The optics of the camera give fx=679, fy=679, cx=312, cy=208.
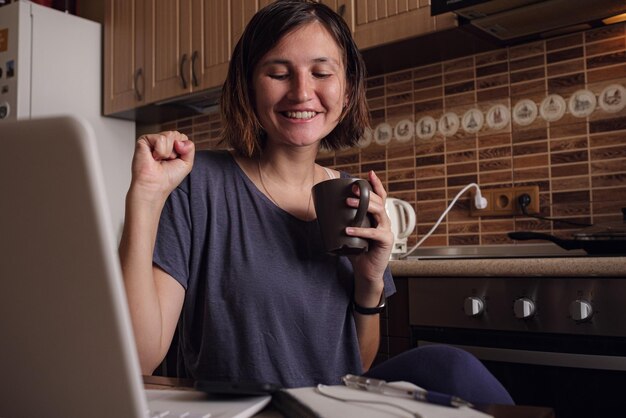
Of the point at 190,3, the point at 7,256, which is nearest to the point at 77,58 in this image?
the point at 190,3

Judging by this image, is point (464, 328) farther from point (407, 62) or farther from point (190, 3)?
point (190, 3)

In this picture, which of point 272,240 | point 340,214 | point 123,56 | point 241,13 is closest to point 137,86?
point 123,56

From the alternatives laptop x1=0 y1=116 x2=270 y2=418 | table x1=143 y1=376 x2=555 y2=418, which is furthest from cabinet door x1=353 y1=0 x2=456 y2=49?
laptop x1=0 y1=116 x2=270 y2=418

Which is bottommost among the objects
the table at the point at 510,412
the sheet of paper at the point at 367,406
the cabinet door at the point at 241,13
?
the table at the point at 510,412

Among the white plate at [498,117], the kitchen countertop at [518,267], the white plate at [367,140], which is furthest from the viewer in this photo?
the white plate at [367,140]

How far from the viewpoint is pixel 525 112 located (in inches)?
78.6

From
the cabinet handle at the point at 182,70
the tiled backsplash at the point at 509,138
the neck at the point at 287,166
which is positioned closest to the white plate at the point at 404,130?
the tiled backsplash at the point at 509,138

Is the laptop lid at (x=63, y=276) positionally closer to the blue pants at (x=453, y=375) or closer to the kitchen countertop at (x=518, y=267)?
the blue pants at (x=453, y=375)

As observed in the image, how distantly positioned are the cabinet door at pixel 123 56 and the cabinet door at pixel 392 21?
3.71 ft

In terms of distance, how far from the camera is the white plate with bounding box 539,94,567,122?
1.93 meters

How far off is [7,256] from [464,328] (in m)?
1.25

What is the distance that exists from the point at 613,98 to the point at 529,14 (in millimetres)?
327

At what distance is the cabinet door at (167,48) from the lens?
103 inches

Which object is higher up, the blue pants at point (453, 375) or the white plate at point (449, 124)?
the white plate at point (449, 124)
